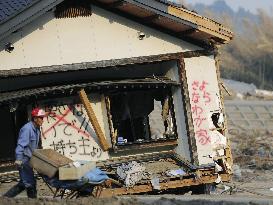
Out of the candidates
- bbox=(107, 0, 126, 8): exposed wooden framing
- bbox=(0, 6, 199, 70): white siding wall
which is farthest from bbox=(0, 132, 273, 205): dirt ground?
bbox=(107, 0, 126, 8): exposed wooden framing

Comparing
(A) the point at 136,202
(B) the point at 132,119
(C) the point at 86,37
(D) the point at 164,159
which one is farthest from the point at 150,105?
(A) the point at 136,202

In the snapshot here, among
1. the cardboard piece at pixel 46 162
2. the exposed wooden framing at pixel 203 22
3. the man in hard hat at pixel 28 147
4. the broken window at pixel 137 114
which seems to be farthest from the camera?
the broken window at pixel 137 114

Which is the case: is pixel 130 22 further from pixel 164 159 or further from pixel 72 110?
pixel 164 159

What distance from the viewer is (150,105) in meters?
18.9

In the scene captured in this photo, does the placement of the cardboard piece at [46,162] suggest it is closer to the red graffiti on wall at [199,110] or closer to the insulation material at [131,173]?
the insulation material at [131,173]

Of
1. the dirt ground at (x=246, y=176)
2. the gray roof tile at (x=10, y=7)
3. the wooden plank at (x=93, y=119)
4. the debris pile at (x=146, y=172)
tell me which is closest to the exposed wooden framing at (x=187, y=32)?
the wooden plank at (x=93, y=119)

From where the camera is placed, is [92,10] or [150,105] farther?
[150,105]

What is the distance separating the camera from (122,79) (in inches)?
644

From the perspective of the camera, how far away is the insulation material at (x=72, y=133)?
15750mm

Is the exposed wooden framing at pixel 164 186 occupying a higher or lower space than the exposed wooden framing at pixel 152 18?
lower

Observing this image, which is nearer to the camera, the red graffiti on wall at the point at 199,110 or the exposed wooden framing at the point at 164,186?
the exposed wooden framing at the point at 164,186

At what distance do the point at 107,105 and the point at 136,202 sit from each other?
23.2 ft

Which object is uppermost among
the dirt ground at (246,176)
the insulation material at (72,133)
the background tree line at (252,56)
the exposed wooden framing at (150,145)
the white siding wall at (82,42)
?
the background tree line at (252,56)

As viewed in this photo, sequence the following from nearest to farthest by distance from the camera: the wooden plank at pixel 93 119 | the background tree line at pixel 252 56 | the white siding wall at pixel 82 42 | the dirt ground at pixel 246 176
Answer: the dirt ground at pixel 246 176 → the white siding wall at pixel 82 42 → the wooden plank at pixel 93 119 → the background tree line at pixel 252 56
